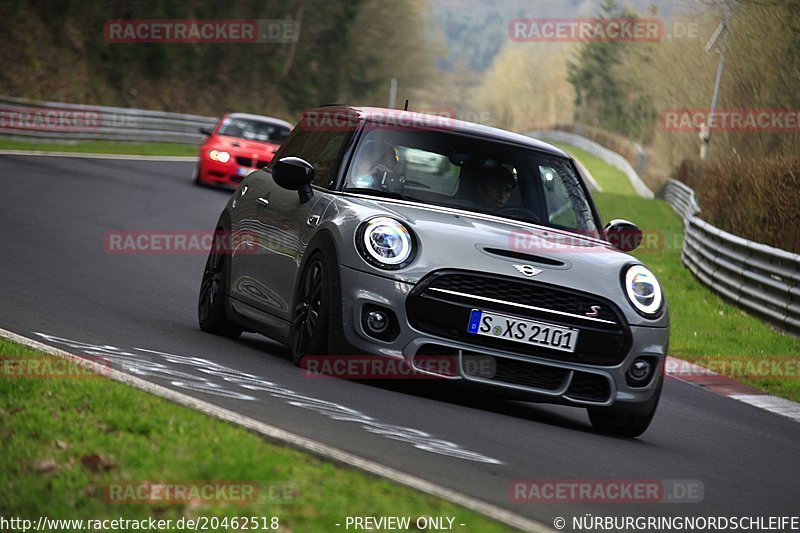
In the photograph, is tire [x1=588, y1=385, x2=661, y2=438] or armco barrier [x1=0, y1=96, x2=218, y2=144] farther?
armco barrier [x1=0, y1=96, x2=218, y2=144]

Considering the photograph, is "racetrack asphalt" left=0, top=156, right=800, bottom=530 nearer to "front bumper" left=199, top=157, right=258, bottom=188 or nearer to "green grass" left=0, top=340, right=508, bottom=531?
"green grass" left=0, top=340, right=508, bottom=531

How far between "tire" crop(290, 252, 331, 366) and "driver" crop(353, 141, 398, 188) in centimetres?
69

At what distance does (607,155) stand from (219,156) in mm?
65046

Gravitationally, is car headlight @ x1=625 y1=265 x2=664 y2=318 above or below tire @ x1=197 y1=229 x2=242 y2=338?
above

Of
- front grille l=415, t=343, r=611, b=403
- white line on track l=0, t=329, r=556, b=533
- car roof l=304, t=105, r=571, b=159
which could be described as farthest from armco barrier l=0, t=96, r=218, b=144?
white line on track l=0, t=329, r=556, b=533

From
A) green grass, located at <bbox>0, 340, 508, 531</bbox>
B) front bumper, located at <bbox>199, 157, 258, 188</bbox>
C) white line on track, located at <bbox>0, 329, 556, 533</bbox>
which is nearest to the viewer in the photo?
green grass, located at <bbox>0, 340, 508, 531</bbox>

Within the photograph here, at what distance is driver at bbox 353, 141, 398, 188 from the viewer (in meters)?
8.67

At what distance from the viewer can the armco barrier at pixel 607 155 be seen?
64.1 meters

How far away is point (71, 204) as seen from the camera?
68.2ft

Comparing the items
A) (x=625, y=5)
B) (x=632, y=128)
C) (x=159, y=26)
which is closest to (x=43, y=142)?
(x=159, y=26)

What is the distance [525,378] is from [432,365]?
506 millimetres

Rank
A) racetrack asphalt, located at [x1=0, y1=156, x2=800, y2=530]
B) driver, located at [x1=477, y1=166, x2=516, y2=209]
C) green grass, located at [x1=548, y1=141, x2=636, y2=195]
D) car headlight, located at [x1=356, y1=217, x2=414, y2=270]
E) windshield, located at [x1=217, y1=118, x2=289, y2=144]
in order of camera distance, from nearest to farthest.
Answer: racetrack asphalt, located at [x1=0, y1=156, x2=800, y2=530], car headlight, located at [x1=356, y1=217, x2=414, y2=270], driver, located at [x1=477, y1=166, x2=516, y2=209], windshield, located at [x1=217, y1=118, x2=289, y2=144], green grass, located at [x1=548, y1=141, x2=636, y2=195]

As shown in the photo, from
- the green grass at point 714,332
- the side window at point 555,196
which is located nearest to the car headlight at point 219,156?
the green grass at point 714,332

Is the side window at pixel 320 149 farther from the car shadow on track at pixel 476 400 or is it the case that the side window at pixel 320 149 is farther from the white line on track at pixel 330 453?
the white line on track at pixel 330 453
